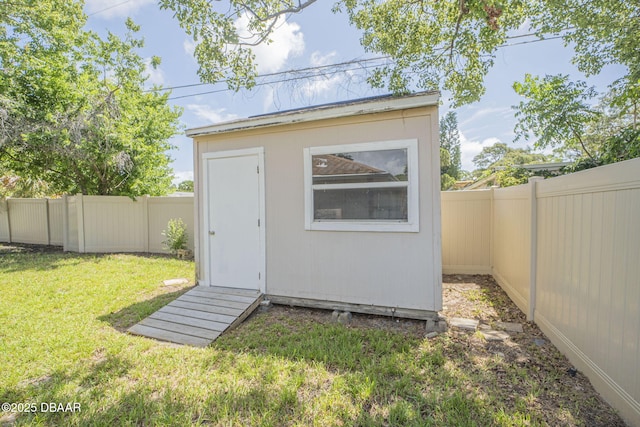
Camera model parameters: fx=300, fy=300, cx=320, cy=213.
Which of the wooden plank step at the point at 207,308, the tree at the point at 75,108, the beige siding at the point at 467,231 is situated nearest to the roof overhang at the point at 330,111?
the wooden plank step at the point at 207,308

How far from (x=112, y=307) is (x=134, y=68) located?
868cm

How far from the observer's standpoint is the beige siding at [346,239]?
11.9 ft

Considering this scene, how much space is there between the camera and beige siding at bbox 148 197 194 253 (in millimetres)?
8773

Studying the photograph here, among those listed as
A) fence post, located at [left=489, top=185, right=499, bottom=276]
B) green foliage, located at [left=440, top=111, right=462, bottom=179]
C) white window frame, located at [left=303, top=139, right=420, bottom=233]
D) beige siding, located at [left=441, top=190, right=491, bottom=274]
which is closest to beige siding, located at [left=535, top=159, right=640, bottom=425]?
white window frame, located at [left=303, top=139, right=420, bottom=233]

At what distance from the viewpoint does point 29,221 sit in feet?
35.1

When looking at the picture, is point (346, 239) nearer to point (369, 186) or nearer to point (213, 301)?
point (369, 186)

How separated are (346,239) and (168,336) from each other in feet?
8.07

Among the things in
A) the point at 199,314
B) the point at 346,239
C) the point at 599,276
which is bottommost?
the point at 199,314

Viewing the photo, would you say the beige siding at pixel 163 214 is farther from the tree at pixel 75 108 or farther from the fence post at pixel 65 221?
the fence post at pixel 65 221

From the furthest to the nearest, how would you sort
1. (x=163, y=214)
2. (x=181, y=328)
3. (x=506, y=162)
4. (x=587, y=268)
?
1. (x=506, y=162)
2. (x=163, y=214)
3. (x=181, y=328)
4. (x=587, y=268)

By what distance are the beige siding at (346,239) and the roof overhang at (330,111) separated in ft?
0.41

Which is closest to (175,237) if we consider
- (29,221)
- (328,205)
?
(328,205)

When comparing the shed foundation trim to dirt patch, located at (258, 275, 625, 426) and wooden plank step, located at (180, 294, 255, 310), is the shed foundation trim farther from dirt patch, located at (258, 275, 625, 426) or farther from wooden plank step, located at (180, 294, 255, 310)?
wooden plank step, located at (180, 294, 255, 310)

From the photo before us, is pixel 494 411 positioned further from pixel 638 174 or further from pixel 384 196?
pixel 384 196
